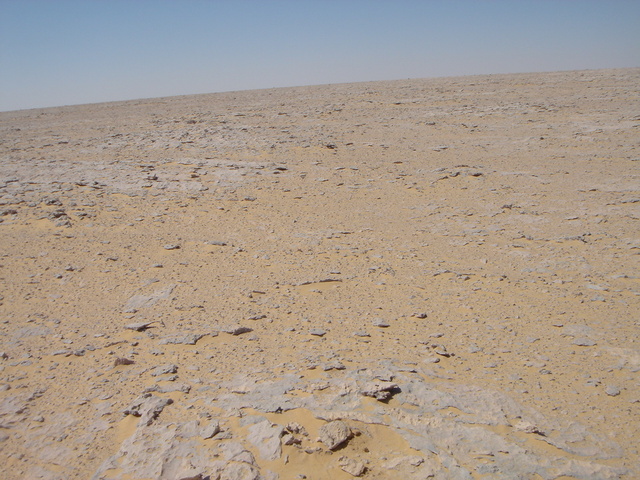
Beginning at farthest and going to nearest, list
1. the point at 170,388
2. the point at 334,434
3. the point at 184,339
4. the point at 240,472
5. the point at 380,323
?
the point at 380,323, the point at 184,339, the point at 170,388, the point at 334,434, the point at 240,472

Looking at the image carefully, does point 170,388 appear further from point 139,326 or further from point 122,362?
point 139,326

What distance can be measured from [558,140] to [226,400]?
31.6 ft

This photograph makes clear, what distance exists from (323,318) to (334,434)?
54.5 inches

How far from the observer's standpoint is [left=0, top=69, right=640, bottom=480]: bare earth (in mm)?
2471

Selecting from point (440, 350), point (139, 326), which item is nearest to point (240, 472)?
point (440, 350)

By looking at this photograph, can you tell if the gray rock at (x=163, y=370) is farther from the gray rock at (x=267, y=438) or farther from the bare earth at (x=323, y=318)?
the gray rock at (x=267, y=438)

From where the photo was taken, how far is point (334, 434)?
2.48 meters

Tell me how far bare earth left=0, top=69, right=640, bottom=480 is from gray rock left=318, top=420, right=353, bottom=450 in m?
0.01

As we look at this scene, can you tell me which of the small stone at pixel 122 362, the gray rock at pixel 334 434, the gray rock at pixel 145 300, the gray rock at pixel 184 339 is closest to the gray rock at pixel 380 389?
Result: the gray rock at pixel 334 434

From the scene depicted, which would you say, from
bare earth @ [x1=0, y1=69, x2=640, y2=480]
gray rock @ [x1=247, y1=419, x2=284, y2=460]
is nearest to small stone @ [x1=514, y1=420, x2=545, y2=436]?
bare earth @ [x1=0, y1=69, x2=640, y2=480]

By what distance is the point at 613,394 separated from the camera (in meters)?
2.79

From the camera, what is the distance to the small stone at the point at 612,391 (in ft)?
9.15

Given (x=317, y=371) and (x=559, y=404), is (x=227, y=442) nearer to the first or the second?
→ (x=317, y=371)

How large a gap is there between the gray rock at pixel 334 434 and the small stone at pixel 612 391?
158 cm
